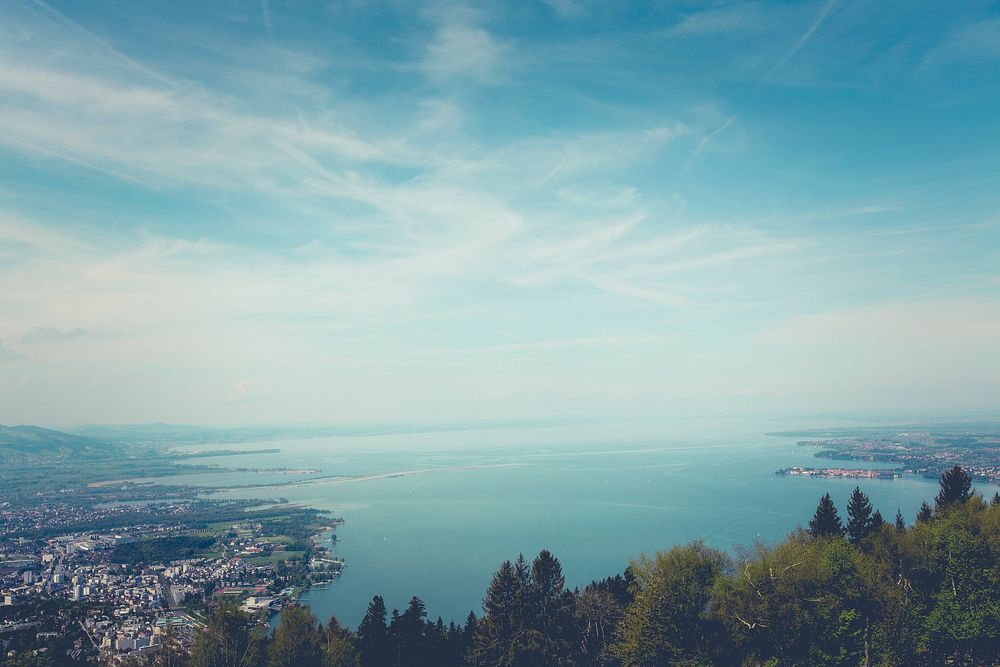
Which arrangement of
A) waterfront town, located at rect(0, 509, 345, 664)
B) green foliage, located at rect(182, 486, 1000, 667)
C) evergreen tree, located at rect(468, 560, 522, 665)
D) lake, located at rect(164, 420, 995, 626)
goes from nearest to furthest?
green foliage, located at rect(182, 486, 1000, 667), evergreen tree, located at rect(468, 560, 522, 665), waterfront town, located at rect(0, 509, 345, 664), lake, located at rect(164, 420, 995, 626)

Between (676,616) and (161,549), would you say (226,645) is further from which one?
(161,549)

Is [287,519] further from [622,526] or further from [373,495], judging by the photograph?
[622,526]

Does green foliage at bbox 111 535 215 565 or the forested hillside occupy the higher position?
the forested hillside

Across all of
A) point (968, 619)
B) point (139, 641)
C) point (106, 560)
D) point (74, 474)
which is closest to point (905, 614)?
point (968, 619)

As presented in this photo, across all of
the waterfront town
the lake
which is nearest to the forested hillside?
the waterfront town

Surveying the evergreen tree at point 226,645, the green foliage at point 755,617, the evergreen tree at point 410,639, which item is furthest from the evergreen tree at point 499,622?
the evergreen tree at point 226,645

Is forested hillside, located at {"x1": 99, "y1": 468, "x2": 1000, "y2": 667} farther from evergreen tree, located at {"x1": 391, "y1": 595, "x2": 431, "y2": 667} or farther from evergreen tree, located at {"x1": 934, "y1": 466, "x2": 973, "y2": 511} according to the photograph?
evergreen tree, located at {"x1": 934, "y1": 466, "x2": 973, "y2": 511}
